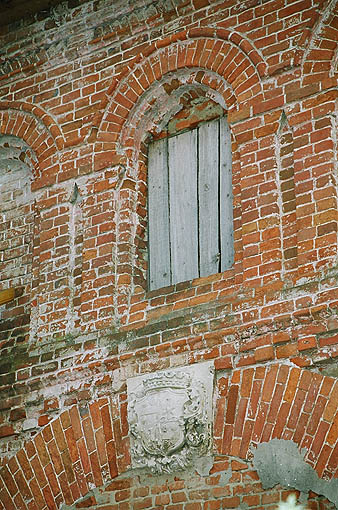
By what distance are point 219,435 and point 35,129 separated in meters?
3.76

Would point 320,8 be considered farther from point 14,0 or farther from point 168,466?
point 168,466

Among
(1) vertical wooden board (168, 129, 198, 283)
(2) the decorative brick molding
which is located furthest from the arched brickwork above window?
(2) the decorative brick molding

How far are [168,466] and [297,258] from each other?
73.0 inches

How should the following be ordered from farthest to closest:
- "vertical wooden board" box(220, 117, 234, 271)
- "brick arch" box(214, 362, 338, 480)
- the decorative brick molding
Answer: the decorative brick molding < "vertical wooden board" box(220, 117, 234, 271) < "brick arch" box(214, 362, 338, 480)

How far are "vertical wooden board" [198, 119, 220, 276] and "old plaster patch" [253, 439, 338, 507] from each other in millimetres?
1821

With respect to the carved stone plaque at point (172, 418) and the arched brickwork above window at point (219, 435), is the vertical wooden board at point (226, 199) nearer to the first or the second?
the carved stone plaque at point (172, 418)

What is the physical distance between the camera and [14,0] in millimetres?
12406

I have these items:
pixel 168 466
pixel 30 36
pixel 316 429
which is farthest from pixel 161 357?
pixel 30 36

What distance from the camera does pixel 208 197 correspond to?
36.6ft

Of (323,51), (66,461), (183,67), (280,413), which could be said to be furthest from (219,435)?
(183,67)

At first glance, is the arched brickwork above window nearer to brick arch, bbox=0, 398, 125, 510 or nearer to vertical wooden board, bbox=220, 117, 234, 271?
brick arch, bbox=0, 398, 125, 510

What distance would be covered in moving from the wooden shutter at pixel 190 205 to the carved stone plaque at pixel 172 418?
42.7 inches

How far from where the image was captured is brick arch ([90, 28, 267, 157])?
36.2 feet

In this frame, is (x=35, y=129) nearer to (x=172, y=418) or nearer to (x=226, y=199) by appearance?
(x=226, y=199)
